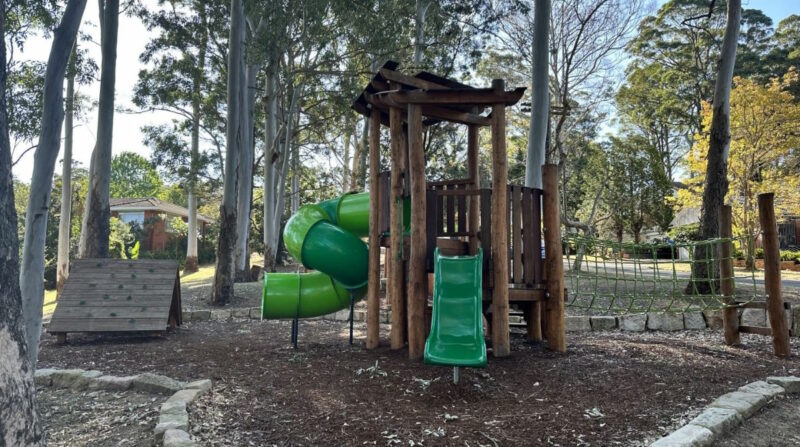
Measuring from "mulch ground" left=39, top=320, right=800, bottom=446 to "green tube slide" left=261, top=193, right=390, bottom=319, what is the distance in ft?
1.66

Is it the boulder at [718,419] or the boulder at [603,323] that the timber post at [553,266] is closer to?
the boulder at [718,419]

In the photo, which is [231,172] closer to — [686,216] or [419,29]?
[419,29]

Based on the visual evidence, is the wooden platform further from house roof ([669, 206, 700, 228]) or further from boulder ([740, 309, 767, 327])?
house roof ([669, 206, 700, 228])

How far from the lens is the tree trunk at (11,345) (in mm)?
1967

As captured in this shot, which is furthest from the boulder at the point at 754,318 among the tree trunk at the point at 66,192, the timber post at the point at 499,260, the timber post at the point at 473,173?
the tree trunk at the point at 66,192

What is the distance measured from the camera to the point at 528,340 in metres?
5.73

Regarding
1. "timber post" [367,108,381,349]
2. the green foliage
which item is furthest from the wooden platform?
the green foliage

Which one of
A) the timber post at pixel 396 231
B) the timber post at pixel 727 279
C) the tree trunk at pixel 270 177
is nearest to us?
the timber post at pixel 396 231

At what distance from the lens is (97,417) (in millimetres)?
3430

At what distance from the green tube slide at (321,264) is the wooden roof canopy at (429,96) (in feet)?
4.24

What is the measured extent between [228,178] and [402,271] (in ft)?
22.9

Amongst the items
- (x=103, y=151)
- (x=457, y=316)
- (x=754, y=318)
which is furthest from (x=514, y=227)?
(x=103, y=151)

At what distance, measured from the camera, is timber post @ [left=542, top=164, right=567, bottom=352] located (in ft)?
17.0

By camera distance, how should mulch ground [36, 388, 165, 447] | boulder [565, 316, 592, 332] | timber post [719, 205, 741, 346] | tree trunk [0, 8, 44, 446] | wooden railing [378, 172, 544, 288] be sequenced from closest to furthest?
tree trunk [0, 8, 44, 446]
mulch ground [36, 388, 165, 447]
wooden railing [378, 172, 544, 288]
timber post [719, 205, 741, 346]
boulder [565, 316, 592, 332]
